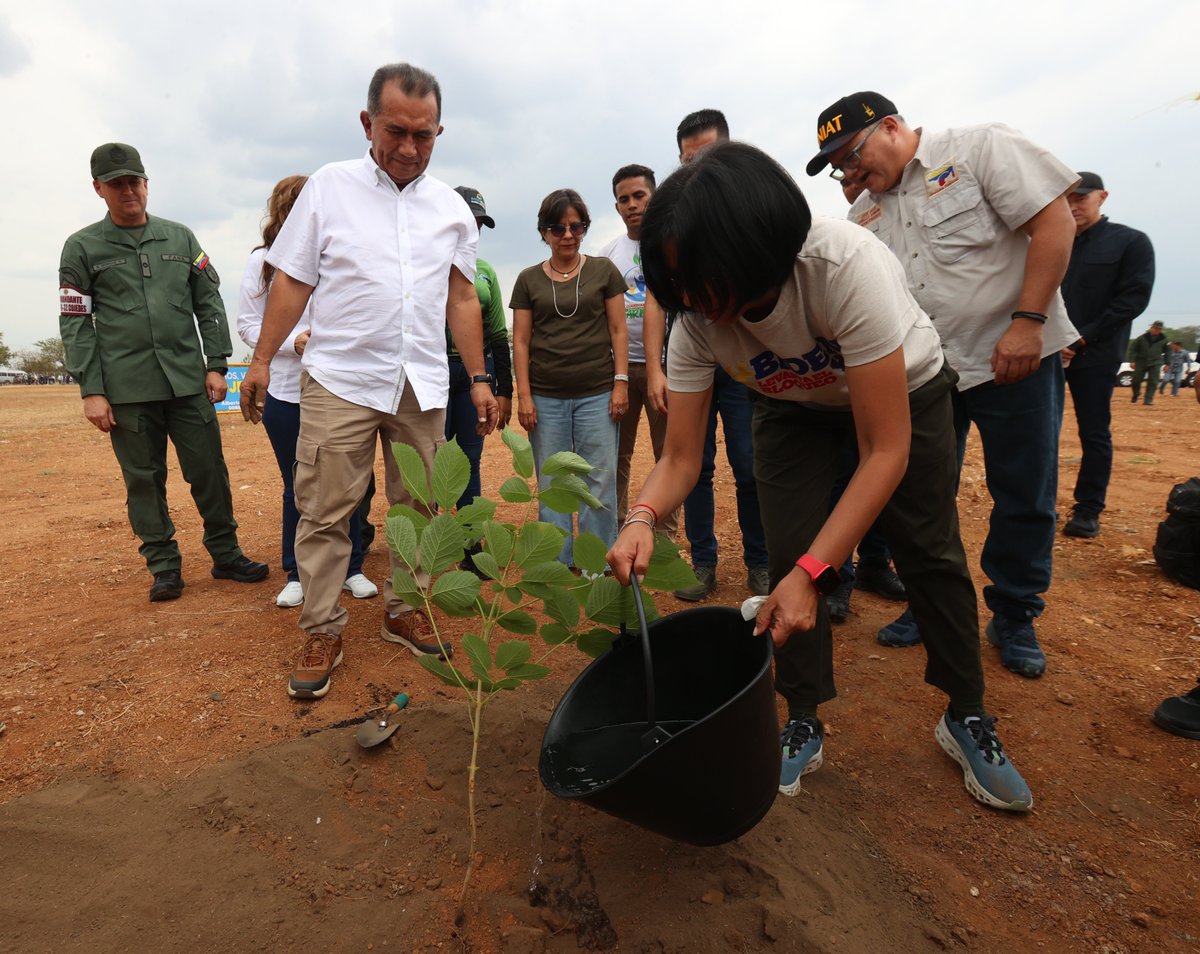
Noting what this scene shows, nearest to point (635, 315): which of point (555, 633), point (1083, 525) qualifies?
point (555, 633)

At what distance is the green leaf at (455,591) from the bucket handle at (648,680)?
0.36 metres

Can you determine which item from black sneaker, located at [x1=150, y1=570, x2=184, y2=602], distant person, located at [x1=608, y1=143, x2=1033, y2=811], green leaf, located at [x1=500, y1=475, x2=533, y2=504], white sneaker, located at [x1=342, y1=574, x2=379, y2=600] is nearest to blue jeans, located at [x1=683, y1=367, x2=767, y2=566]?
distant person, located at [x1=608, y1=143, x2=1033, y2=811]

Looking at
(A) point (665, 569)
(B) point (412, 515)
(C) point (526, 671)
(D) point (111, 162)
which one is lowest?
(C) point (526, 671)

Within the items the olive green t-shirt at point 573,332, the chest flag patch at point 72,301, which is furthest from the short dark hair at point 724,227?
the chest flag patch at point 72,301

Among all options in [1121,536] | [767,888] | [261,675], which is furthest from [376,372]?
[1121,536]

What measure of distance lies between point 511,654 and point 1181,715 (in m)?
2.05

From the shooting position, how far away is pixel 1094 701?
2.28 m

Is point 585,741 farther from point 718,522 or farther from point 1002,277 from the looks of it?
point 718,522

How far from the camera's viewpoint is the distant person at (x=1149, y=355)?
41.1 ft

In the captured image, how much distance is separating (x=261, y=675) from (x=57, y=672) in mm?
780

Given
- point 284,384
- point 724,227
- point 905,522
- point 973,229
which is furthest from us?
point 284,384

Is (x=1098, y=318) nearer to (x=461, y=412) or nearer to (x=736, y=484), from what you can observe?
(x=736, y=484)

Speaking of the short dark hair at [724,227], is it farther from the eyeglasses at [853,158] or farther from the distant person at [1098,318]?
the distant person at [1098,318]

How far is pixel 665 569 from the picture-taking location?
4.94 ft
